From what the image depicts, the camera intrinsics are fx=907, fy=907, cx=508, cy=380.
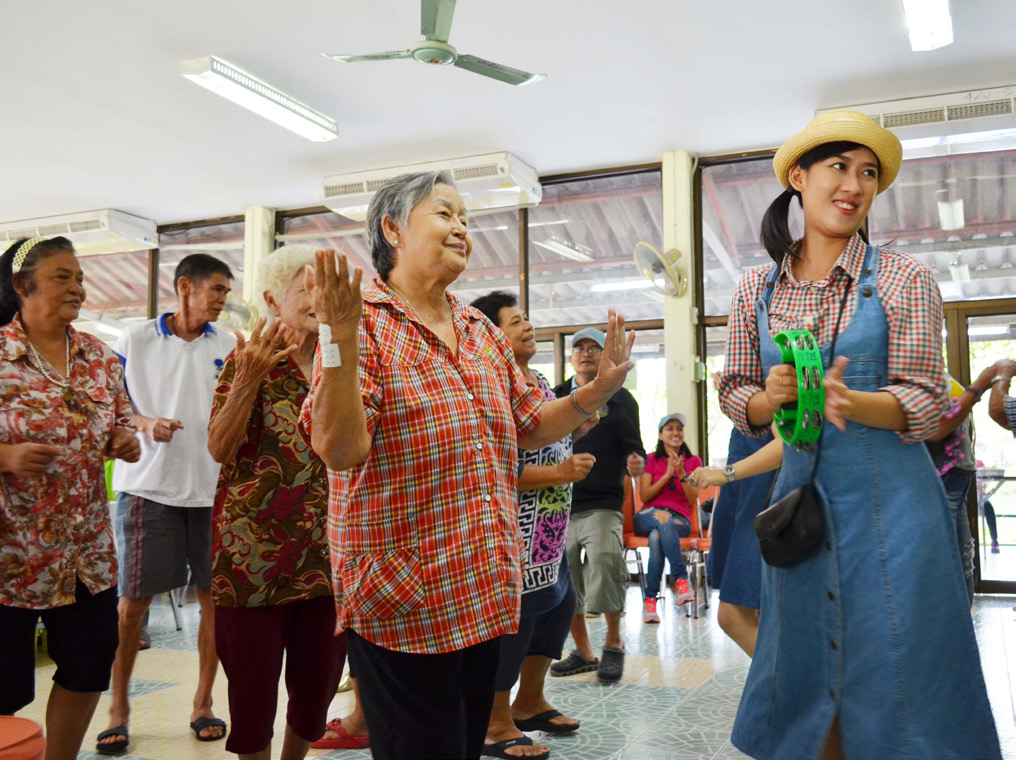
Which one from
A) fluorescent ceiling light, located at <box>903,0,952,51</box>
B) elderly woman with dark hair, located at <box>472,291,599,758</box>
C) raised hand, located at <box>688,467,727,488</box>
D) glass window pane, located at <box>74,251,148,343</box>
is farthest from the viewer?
glass window pane, located at <box>74,251,148,343</box>

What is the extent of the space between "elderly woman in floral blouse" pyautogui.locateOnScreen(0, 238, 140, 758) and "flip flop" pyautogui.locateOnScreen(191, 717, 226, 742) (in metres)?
0.85

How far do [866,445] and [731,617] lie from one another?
1.47 metres

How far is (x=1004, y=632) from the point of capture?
538 cm

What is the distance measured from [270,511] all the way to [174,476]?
1.33 metres

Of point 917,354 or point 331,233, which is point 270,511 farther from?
point 331,233

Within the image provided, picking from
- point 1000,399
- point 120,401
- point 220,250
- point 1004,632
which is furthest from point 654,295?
point 120,401

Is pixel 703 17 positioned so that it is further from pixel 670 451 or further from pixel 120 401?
pixel 120 401

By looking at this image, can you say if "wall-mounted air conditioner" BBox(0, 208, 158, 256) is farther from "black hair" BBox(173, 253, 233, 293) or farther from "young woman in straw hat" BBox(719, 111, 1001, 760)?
"young woman in straw hat" BBox(719, 111, 1001, 760)

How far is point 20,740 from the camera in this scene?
149cm

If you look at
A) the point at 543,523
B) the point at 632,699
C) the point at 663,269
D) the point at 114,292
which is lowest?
the point at 632,699

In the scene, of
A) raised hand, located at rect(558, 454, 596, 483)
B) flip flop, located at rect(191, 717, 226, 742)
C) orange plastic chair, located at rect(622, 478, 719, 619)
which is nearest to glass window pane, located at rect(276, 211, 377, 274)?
orange plastic chair, located at rect(622, 478, 719, 619)

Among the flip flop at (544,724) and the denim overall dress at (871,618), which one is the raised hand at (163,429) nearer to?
the flip flop at (544,724)

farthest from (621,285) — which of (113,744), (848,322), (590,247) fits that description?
(848,322)

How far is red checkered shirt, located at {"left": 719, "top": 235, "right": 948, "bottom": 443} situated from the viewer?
62.0 inches
